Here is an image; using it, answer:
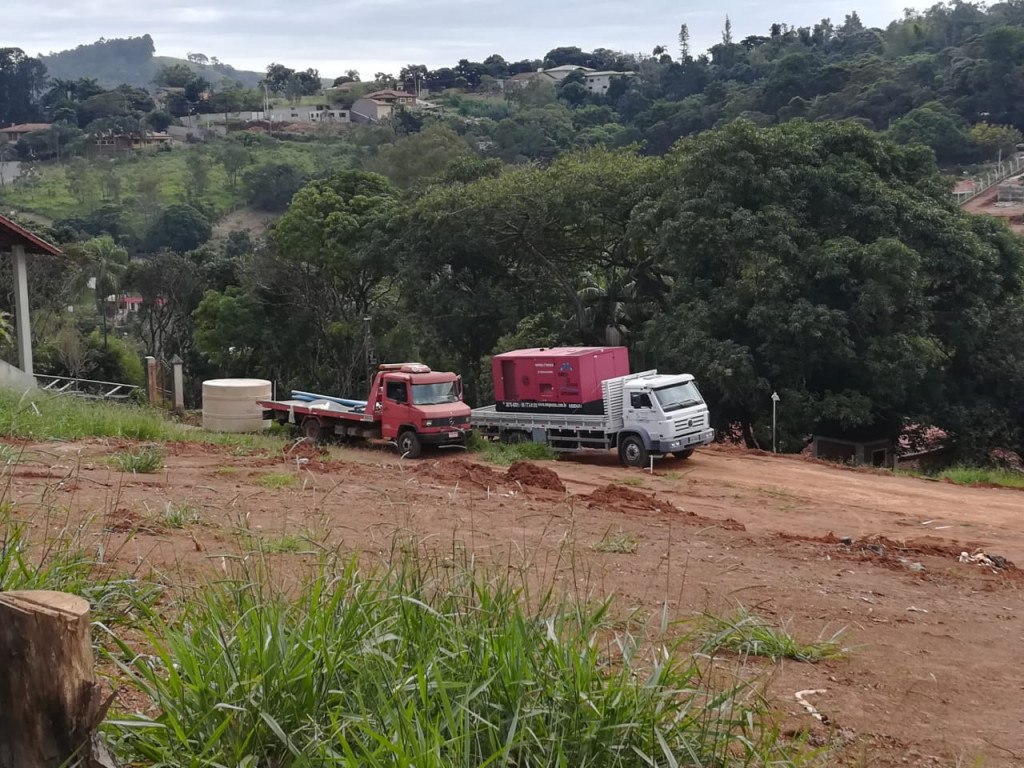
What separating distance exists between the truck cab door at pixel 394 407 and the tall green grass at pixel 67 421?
593 centimetres

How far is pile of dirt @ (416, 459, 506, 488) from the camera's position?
14.7 metres

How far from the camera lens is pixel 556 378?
23.9 meters

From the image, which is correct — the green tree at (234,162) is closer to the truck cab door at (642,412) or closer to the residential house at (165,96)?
the residential house at (165,96)

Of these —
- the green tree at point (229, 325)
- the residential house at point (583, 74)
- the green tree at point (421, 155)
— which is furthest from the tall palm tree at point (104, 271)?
the residential house at point (583, 74)

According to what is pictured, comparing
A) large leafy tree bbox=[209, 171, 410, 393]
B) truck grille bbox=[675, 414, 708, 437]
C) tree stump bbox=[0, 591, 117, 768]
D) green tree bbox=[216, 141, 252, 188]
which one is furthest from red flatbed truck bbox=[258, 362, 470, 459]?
green tree bbox=[216, 141, 252, 188]

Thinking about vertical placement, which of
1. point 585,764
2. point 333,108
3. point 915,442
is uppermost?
point 333,108

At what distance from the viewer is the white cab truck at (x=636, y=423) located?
2205cm

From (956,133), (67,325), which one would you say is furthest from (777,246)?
(956,133)

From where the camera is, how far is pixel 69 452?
12.2m

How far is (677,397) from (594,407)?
191 centimetres

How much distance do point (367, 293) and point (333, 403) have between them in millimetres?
15346

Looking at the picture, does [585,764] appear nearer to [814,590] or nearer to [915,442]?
[814,590]

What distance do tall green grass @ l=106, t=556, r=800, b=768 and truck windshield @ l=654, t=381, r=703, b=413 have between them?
59.6 ft

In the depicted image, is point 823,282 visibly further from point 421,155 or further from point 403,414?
point 421,155
